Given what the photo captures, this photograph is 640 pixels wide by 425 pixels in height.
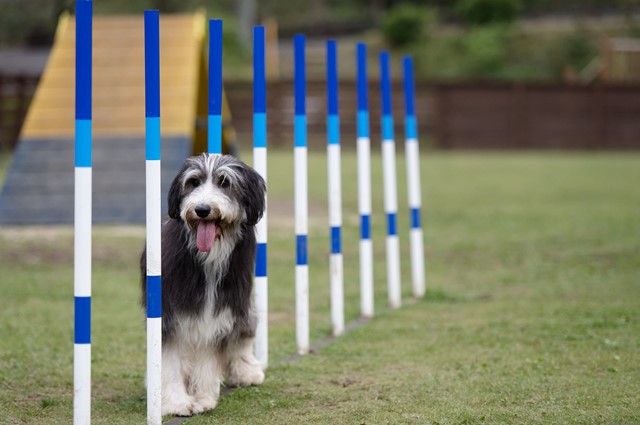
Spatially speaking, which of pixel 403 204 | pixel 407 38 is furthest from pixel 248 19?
pixel 403 204

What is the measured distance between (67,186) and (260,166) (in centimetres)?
848

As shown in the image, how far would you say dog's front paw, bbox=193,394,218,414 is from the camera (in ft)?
17.9

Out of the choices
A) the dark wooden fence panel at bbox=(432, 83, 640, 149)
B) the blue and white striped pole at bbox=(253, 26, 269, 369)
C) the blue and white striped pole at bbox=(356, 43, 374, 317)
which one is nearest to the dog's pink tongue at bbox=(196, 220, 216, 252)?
the blue and white striped pole at bbox=(253, 26, 269, 369)

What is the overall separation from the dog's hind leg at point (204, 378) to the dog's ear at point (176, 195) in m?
0.75

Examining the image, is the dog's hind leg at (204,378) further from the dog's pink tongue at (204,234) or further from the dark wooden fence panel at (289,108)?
the dark wooden fence panel at (289,108)

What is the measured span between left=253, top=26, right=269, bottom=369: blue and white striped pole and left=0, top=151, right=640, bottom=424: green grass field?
0.27m

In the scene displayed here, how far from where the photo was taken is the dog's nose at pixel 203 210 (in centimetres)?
506

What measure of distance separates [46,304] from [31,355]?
85.1 inches

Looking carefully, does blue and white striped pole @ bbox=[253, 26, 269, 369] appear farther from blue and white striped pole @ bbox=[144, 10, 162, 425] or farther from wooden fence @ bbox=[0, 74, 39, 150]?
wooden fence @ bbox=[0, 74, 39, 150]

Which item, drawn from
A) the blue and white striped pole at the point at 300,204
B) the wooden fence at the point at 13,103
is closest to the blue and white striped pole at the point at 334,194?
the blue and white striped pole at the point at 300,204

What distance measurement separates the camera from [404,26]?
51938 millimetres

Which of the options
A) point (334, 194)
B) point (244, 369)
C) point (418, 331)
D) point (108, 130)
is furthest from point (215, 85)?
point (108, 130)

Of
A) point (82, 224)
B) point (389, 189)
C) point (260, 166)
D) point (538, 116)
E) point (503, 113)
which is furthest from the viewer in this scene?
point (503, 113)

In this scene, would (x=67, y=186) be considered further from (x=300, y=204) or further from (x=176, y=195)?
(x=176, y=195)
